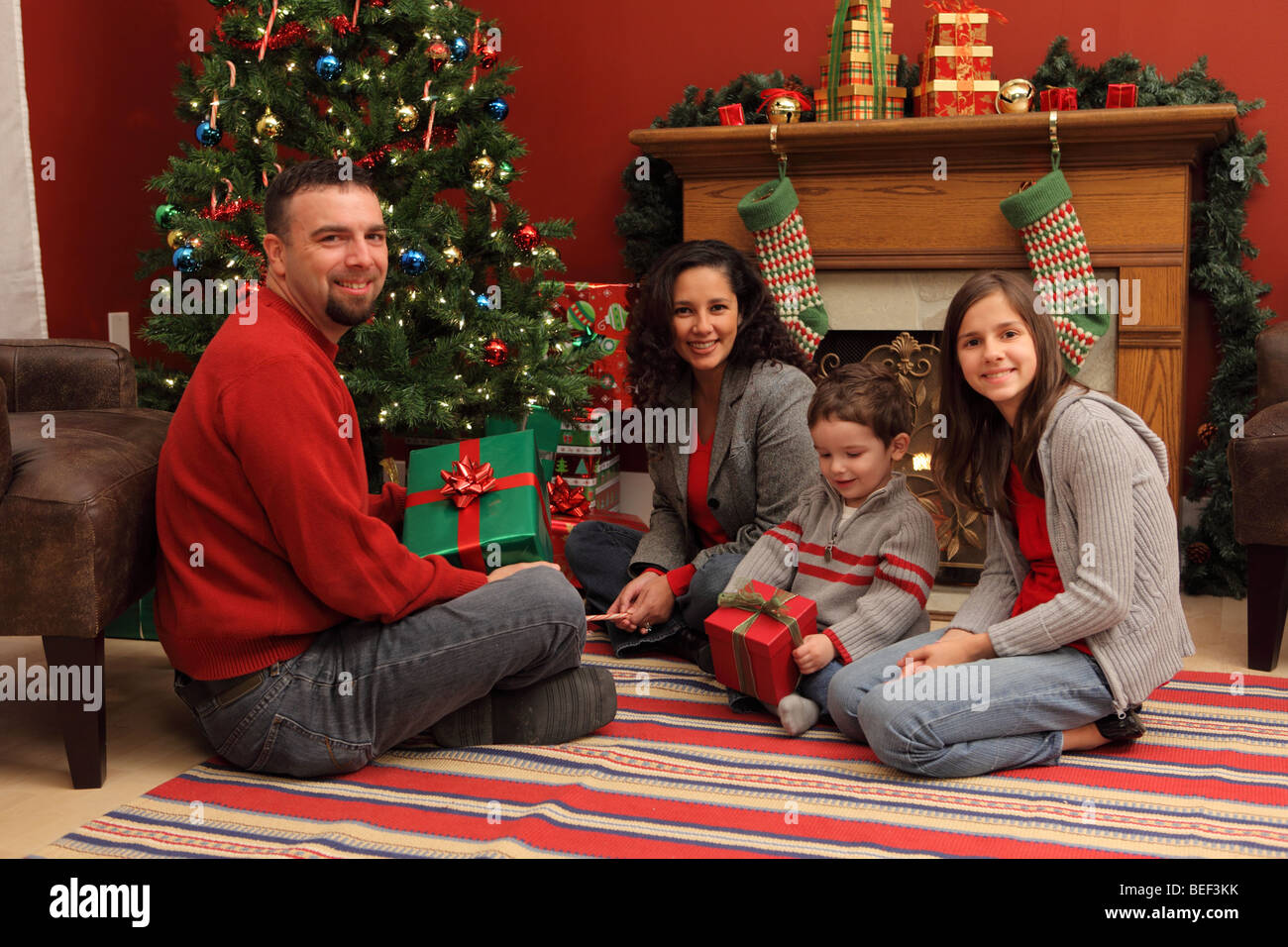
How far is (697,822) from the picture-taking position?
1719 mm

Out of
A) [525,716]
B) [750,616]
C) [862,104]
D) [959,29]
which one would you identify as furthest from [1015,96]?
[525,716]

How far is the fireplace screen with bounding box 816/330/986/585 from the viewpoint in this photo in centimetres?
325

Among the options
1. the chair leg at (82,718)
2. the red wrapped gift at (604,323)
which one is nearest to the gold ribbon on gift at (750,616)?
the chair leg at (82,718)

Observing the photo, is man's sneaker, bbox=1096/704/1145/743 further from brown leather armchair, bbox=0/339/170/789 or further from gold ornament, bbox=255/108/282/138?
gold ornament, bbox=255/108/282/138

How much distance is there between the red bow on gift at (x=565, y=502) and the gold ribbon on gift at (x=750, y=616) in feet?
4.01

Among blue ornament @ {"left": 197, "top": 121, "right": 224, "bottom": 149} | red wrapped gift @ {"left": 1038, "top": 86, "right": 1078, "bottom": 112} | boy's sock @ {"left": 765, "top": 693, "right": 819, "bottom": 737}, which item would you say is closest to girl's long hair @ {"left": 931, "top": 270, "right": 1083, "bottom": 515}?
boy's sock @ {"left": 765, "top": 693, "right": 819, "bottom": 737}

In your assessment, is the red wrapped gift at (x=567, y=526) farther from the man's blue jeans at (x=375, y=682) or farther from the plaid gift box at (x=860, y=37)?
the plaid gift box at (x=860, y=37)

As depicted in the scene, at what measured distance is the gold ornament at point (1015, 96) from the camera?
118 inches

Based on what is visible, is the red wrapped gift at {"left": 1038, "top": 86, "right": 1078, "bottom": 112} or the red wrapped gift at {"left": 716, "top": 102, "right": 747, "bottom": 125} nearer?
the red wrapped gift at {"left": 1038, "top": 86, "right": 1078, "bottom": 112}

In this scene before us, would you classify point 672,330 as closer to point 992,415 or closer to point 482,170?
point 992,415

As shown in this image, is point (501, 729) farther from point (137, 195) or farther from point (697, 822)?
point (137, 195)

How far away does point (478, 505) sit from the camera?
225cm

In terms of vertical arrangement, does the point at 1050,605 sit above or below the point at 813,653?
above

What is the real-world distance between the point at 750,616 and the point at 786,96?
5.66 ft
